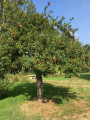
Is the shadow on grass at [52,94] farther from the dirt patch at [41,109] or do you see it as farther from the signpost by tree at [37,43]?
the signpost by tree at [37,43]

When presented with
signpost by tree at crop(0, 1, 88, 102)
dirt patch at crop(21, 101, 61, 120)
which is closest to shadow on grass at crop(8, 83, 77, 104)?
dirt patch at crop(21, 101, 61, 120)

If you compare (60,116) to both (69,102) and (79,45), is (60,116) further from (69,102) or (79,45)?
(79,45)

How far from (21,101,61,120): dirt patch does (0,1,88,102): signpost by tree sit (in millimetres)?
747

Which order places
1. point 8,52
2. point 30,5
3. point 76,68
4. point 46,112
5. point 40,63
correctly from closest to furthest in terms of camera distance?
point 40,63, point 76,68, point 46,112, point 8,52, point 30,5

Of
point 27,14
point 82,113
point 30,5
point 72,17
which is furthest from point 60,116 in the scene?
point 30,5

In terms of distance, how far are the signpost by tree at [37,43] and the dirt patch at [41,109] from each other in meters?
0.75

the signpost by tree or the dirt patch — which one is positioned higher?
the signpost by tree

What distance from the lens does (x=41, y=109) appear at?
8180mm

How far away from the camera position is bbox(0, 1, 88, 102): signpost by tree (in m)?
6.88

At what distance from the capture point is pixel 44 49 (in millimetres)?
7578

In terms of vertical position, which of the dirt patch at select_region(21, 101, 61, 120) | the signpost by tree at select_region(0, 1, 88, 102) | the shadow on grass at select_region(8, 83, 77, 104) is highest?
the signpost by tree at select_region(0, 1, 88, 102)

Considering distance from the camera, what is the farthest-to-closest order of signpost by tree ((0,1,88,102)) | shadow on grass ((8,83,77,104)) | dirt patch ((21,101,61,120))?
shadow on grass ((8,83,77,104)), dirt patch ((21,101,61,120)), signpost by tree ((0,1,88,102))

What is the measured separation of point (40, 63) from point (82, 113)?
14.9ft

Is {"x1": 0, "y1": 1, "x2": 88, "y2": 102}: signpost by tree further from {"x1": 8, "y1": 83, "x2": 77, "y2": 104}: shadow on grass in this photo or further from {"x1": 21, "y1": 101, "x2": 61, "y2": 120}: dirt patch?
{"x1": 8, "y1": 83, "x2": 77, "y2": 104}: shadow on grass
